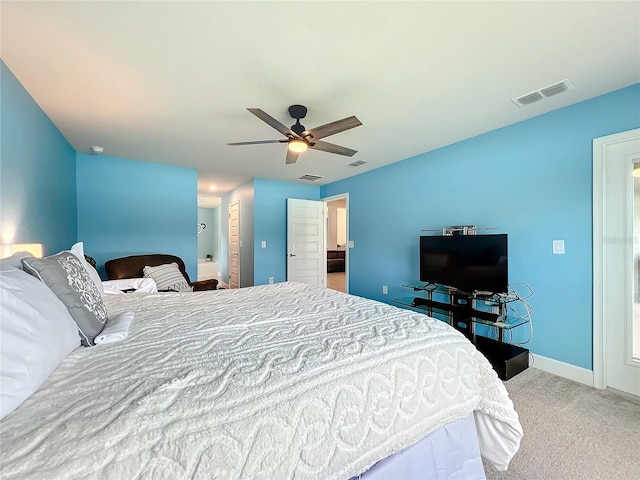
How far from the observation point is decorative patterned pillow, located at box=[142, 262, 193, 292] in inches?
126

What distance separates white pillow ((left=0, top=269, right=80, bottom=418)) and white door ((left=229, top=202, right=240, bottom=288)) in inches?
197

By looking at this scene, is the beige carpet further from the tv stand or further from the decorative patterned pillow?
the decorative patterned pillow

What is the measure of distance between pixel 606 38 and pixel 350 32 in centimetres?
153

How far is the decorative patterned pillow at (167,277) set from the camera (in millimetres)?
3195

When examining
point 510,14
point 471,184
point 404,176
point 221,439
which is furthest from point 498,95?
point 221,439

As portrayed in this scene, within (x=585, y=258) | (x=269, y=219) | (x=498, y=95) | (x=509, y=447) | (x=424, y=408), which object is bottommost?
(x=509, y=447)

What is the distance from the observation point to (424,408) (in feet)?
3.53

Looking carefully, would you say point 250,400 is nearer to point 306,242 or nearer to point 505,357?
point 505,357

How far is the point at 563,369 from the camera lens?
7.96ft

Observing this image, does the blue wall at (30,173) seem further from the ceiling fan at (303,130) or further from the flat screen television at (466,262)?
the flat screen television at (466,262)

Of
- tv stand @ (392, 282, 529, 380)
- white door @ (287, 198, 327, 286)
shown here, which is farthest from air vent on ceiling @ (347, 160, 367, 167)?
tv stand @ (392, 282, 529, 380)

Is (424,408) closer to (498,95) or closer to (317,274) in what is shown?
(498,95)

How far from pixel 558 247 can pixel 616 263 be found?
0.38 meters

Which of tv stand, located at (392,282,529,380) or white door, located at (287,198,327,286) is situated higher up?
white door, located at (287,198,327,286)
